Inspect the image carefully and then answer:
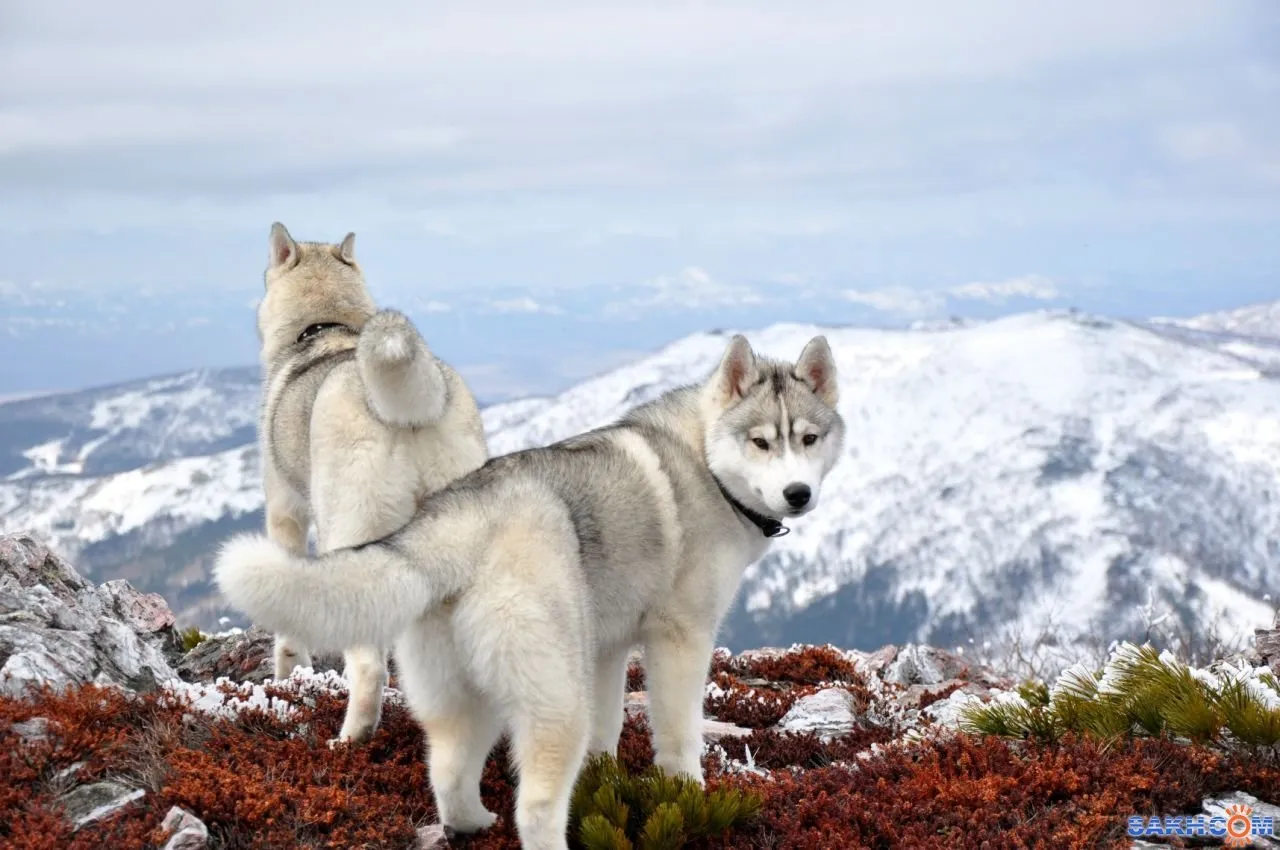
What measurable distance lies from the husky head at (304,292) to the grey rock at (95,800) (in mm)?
5397

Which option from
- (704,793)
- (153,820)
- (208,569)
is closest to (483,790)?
(704,793)

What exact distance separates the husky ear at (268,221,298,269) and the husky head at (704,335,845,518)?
564 cm

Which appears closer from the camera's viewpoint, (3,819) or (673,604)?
(3,819)

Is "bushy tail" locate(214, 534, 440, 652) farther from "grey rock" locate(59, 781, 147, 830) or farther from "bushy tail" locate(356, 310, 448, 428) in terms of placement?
"bushy tail" locate(356, 310, 448, 428)

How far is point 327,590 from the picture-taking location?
591 centimetres

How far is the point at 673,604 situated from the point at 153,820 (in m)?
3.47

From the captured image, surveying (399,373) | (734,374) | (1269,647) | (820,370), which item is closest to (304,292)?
(399,373)

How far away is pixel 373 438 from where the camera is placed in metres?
9.06

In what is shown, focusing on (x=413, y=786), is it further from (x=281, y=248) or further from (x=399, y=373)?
(x=281, y=248)

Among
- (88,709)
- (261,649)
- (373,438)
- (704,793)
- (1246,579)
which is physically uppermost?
(373,438)

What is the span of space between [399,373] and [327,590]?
9.75ft

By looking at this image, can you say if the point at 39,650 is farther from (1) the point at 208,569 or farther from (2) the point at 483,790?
(1) the point at 208,569

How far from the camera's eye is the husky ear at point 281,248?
12359 mm

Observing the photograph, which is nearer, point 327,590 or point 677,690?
point 327,590
